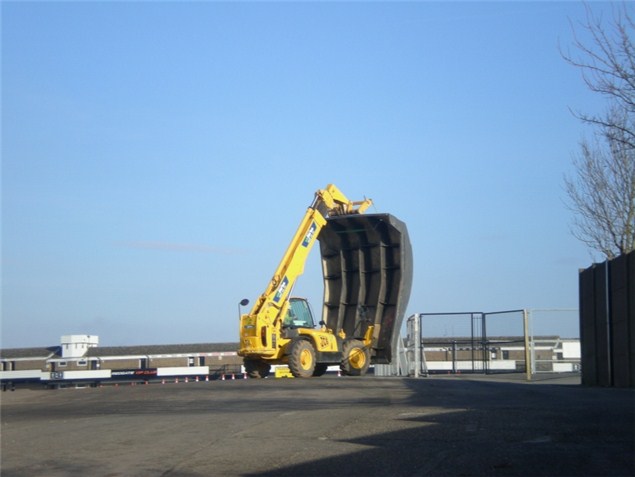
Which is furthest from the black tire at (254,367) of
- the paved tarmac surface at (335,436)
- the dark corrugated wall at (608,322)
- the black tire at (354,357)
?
the paved tarmac surface at (335,436)

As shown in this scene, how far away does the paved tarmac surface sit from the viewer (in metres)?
7.48

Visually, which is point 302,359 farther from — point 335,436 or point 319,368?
point 335,436

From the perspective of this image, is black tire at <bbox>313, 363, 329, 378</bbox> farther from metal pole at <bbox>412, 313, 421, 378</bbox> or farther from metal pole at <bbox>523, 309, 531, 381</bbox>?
metal pole at <bbox>523, 309, 531, 381</bbox>

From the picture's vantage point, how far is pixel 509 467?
7.07 meters

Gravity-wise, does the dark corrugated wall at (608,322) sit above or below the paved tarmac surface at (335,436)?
above

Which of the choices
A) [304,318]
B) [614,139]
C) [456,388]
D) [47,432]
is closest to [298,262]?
[304,318]

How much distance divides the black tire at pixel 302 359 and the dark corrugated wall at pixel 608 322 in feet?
27.0

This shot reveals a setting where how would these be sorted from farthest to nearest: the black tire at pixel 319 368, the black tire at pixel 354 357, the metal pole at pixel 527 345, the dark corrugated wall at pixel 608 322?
the black tire at pixel 319 368
the black tire at pixel 354 357
the metal pole at pixel 527 345
the dark corrugated wall at pixel 608 322

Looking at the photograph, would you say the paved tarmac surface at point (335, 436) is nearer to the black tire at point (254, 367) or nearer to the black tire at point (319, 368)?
the black tire at point (254, 367)

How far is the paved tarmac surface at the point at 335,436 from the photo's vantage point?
24.5ft

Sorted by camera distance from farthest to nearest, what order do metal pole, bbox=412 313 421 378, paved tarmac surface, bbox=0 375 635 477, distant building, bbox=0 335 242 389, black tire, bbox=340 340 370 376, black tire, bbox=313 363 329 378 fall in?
1. distant building, bbox=0 335 242 389
2. metal pole, bbox=412 313 421 378
3. black tire, bbox=313 363 329 378
4. black tire, bbox=340 340 370 376
5. paved tarmac surface, bbox=0 375 635 477

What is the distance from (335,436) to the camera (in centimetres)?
937

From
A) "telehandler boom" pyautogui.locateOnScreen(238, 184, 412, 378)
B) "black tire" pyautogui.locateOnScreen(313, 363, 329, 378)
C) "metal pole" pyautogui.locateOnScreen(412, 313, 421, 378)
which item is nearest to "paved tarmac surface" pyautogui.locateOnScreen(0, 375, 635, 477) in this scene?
"telehandler boom" pyautogui.locateOnScreen(238, 184, 412, 378)

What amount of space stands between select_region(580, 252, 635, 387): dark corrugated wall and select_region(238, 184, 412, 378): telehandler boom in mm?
7353
